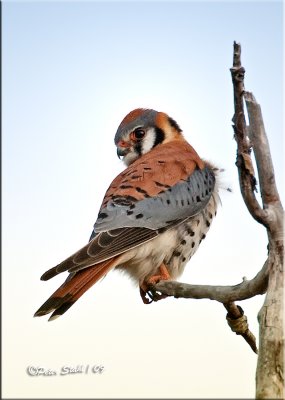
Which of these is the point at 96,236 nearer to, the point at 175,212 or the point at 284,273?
the point at 175,212

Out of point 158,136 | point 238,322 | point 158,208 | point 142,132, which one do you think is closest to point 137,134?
point 142,132

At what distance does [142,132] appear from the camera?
18.0ft

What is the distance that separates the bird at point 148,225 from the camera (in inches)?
163

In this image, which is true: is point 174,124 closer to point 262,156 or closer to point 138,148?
point 138,148

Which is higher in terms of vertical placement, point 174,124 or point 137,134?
point 174,124

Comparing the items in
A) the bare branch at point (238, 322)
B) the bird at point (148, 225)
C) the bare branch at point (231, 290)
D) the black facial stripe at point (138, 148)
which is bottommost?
the bare branch at point (238, 322)

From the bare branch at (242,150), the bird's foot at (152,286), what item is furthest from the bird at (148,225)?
the bare branch at (242,150)

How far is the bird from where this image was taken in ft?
13.6

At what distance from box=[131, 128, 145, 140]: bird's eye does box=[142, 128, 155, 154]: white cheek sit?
4 cm

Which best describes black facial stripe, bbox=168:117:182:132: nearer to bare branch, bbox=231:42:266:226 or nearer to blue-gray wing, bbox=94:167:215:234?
blue-gray wing, bbox=94:167:215:234

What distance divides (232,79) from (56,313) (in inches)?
69.5

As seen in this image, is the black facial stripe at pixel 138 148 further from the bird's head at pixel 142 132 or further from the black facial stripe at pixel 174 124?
the black facial stripe at pixel 174 124

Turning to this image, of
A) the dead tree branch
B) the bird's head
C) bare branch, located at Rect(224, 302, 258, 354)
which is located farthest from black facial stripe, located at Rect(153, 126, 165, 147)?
the dead tree branch

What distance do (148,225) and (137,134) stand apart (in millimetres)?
1208
